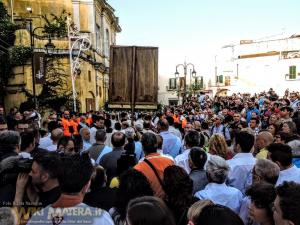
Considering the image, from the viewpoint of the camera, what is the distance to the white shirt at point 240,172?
5.44 m

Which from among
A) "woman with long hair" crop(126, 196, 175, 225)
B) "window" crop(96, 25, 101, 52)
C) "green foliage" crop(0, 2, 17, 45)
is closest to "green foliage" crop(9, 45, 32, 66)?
"green foliage" crop(0, 2, 17, 45)

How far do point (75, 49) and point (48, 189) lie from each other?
72.6ft

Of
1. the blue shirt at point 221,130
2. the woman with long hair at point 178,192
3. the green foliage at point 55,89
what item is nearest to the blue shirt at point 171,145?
the blue shirt at point 221,130

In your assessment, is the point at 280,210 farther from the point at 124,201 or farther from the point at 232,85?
the point at 232,85

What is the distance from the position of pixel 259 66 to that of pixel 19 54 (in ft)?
119

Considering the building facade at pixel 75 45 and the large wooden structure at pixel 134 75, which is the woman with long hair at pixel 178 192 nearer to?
the large wooden structure at pixel 134 75

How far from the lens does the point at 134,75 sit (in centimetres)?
1080

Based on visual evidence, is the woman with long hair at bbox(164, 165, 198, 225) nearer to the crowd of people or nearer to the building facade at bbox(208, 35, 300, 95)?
the crowd of people

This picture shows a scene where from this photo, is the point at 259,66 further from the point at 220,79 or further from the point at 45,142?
the point at 45,142

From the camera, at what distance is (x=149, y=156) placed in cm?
548

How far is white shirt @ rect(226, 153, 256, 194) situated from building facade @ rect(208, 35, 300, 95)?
45.2 meters

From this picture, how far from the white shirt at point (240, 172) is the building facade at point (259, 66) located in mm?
45202

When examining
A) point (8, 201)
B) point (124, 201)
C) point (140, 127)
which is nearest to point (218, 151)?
point (124, 201)

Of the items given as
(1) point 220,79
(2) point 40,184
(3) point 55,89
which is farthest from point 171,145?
(1) point 220,79
